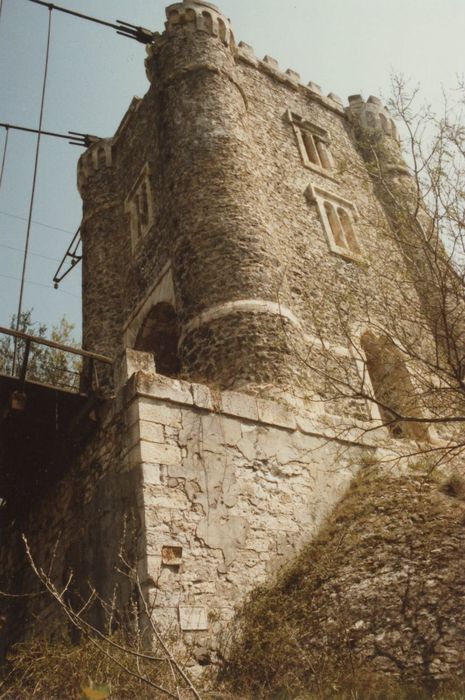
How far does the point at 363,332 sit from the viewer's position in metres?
10.6

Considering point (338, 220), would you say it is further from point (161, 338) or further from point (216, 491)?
point (216, 491)

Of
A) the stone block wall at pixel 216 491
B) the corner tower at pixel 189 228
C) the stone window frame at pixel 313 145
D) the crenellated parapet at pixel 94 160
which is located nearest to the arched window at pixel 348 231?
the stone window frame at pixel 313 145

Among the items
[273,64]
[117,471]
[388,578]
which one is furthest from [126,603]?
[273,64]

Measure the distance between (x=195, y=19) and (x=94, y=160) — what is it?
4343 mm

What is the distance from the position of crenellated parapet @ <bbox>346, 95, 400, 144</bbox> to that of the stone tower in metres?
0.06

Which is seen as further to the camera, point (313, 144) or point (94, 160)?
point (94, 160)

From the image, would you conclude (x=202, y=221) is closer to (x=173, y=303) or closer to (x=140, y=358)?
(x=173, y=303)

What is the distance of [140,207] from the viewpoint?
1307 cm

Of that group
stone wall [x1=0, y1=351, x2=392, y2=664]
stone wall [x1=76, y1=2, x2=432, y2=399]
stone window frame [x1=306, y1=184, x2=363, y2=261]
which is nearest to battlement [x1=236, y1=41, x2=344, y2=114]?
stone wall [x1=76, y1=2, x2=432, y2=399]

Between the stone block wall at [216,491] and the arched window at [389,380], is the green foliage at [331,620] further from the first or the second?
the arched window at [389,380]

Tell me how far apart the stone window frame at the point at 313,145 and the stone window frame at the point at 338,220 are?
0.80 m

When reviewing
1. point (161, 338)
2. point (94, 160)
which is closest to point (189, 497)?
point (161, 338)

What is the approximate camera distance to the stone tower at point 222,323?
609 cm

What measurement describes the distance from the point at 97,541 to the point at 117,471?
2.65 feet
